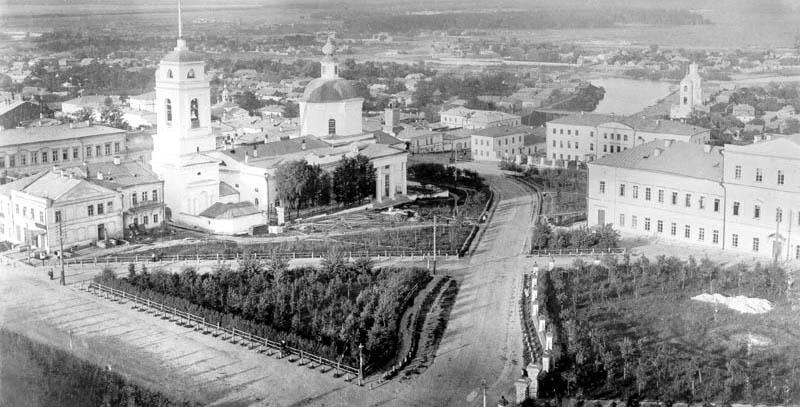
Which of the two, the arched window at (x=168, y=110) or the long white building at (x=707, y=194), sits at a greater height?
the arched window at (x=168, y=110)

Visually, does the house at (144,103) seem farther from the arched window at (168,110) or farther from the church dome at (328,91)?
the arched window at (168,110)

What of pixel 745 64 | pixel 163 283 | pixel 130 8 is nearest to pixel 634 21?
pixel 745 64

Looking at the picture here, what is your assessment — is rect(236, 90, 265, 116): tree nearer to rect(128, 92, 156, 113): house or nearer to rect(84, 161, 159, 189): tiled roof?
rect(128, 92, 156, 113): house

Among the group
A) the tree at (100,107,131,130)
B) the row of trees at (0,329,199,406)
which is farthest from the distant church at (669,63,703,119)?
the row of trees at (0,329,199,406)

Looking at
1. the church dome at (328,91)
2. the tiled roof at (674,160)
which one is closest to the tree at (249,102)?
the church dome at (328,91)

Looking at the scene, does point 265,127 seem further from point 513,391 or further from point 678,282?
point 513,391
